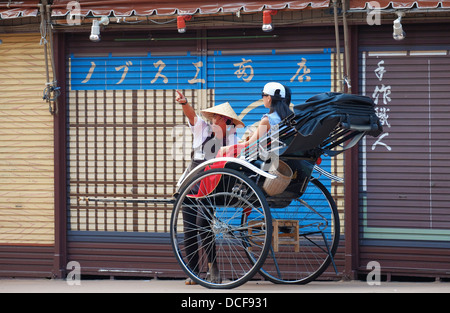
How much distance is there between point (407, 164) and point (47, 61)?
14.9 ft

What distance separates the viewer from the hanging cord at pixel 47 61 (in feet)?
28.4

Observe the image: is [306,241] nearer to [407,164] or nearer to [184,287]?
[407,164]

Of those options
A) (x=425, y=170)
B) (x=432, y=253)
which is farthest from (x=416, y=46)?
(x=432, y=253)

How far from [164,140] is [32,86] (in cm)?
188

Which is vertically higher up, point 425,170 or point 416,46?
point 416,46

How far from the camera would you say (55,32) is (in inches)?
355

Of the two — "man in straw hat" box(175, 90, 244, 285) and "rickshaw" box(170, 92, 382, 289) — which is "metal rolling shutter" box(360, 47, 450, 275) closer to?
"rickshaw" box(170, 92, 382, 289)

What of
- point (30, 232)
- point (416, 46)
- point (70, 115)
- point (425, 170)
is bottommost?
point (30, 232)

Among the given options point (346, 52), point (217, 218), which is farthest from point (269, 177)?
point (346, 52)

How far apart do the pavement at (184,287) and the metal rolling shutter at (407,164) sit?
0.44 metres

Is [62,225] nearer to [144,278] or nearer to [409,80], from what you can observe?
[144,278]

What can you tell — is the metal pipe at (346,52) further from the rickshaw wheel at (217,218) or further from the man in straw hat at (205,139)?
the rickshaw wheel at (217,218)

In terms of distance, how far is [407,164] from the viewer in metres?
8.45

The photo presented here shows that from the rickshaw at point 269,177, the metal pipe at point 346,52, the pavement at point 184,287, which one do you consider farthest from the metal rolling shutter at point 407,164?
the rickshaw at point 269,177
